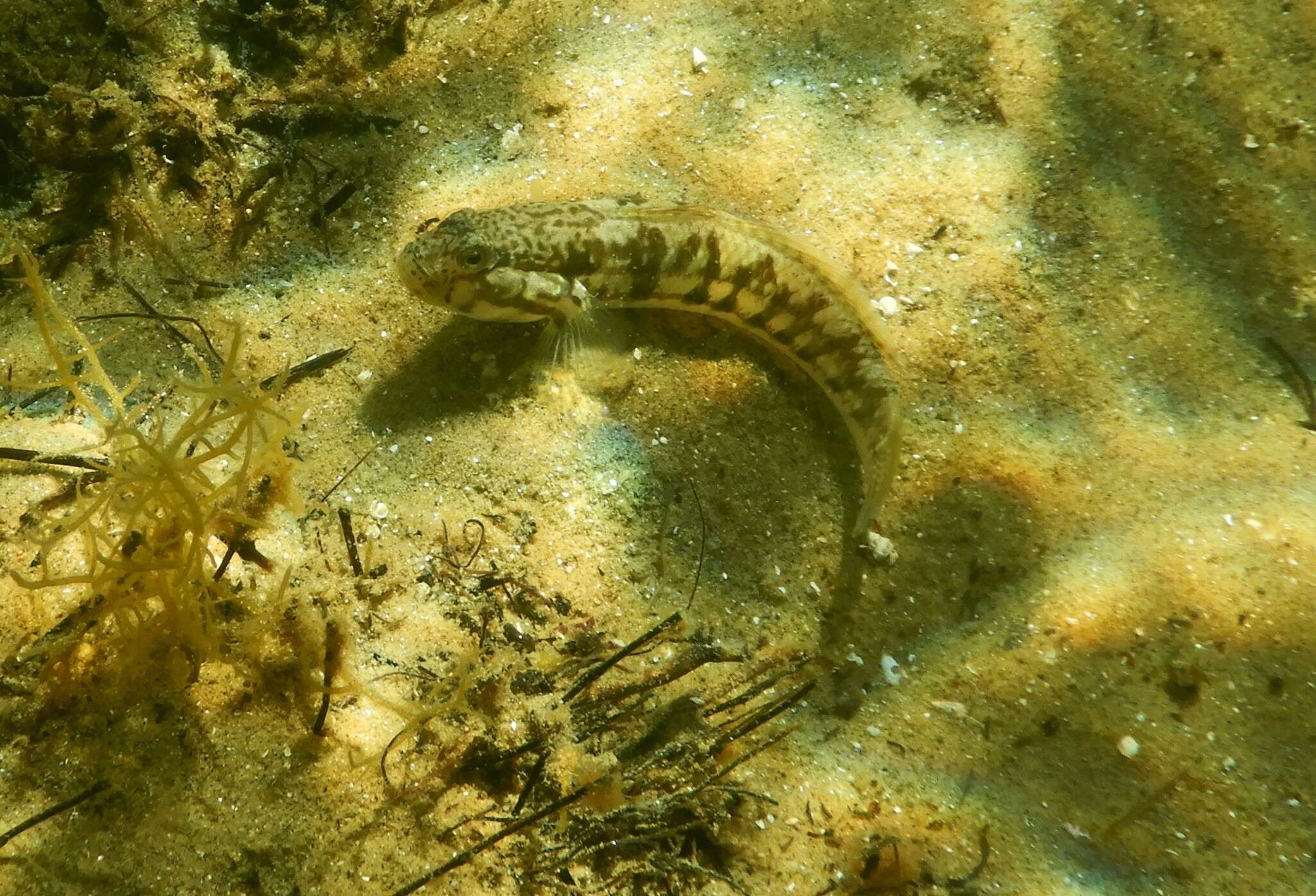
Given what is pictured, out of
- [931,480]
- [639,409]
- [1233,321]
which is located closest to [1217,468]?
[1233,321]

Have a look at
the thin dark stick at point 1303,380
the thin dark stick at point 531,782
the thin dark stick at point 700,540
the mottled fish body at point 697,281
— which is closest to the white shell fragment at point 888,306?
the mottled fish body at point 697,281

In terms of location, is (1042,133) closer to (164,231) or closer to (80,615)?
(164,231)

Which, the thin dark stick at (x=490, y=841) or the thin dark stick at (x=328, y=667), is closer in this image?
the thin dark stick at (x=490, y=841)

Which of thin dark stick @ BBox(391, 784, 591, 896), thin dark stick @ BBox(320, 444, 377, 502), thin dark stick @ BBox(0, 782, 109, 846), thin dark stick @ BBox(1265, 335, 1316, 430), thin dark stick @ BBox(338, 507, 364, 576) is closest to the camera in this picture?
thin dark stick @ BBox(0, 782, 109, 846)

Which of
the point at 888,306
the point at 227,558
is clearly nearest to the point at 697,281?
the point at 888,306

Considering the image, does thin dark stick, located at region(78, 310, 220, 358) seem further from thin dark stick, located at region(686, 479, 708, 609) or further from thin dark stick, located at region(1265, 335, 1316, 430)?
thin dark stick, located at region(1265, 335, 1316, 430)

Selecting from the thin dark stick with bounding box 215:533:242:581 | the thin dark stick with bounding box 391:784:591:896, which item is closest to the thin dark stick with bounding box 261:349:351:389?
the thin dark stick with bounding box 215:533:242:581

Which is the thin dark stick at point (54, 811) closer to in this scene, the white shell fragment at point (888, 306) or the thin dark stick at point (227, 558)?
the thin dark stick at point (227, 558)
